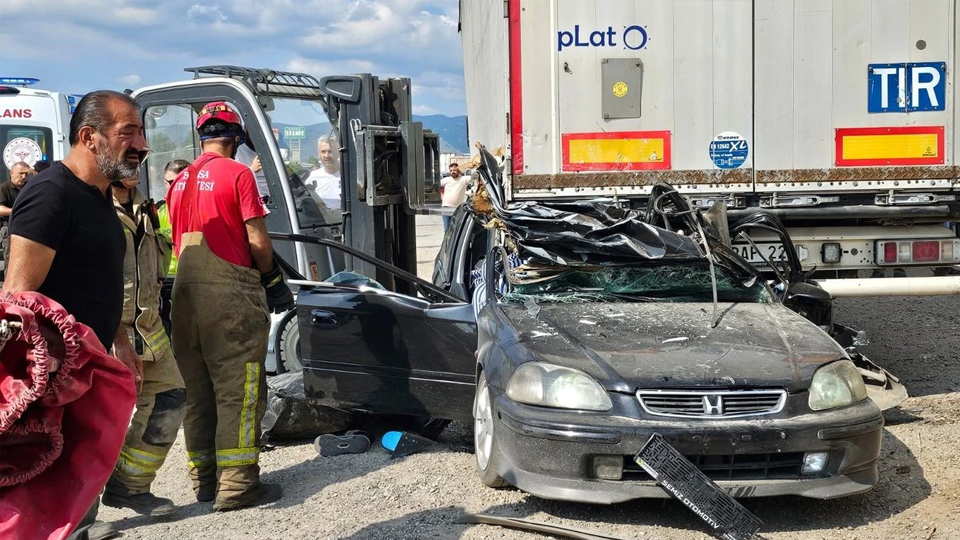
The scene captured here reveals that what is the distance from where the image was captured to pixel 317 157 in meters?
7.97

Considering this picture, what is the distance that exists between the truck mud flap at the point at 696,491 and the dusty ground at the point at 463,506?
19 centimetres

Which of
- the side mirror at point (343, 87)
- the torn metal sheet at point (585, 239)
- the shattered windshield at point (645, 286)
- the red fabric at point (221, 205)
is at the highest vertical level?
the side mirror at point (343, 87)

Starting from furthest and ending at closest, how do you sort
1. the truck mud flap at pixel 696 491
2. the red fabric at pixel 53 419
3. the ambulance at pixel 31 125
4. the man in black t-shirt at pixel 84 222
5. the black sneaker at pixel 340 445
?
the ambulance at pixel 31 125 → the black sneaker at pixel 340 445 → the truck mud flap at pixel 696 491 → the man in black t-shirt at pixel 84 222 → the red fabric at pixel 53 419

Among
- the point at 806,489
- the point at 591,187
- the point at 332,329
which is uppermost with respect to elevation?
the point at 591,187

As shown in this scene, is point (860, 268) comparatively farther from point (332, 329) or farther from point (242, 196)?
point (242, 196)

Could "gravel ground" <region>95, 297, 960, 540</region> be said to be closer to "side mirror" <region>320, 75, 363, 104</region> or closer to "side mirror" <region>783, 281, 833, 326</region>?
"side mirror" <region>783, 281, 833, 326</region>

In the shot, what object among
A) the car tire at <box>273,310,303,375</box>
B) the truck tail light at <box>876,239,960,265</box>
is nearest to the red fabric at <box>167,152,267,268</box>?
the car tire at <box>273,310,303,375</box>

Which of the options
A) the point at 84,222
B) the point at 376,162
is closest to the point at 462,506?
the point at 84,222

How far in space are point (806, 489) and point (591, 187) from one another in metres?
2.69

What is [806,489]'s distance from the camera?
4211 millimetres

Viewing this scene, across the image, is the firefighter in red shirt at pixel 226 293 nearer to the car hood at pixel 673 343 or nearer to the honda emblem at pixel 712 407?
the car hood at pixel 673 343

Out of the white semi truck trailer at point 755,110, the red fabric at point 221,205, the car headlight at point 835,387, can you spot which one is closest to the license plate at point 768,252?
the white semi truck trailer at point 755,110

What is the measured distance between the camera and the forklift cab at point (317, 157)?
7121 mm

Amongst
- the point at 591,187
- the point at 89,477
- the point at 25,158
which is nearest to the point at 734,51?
the point at 591,187
